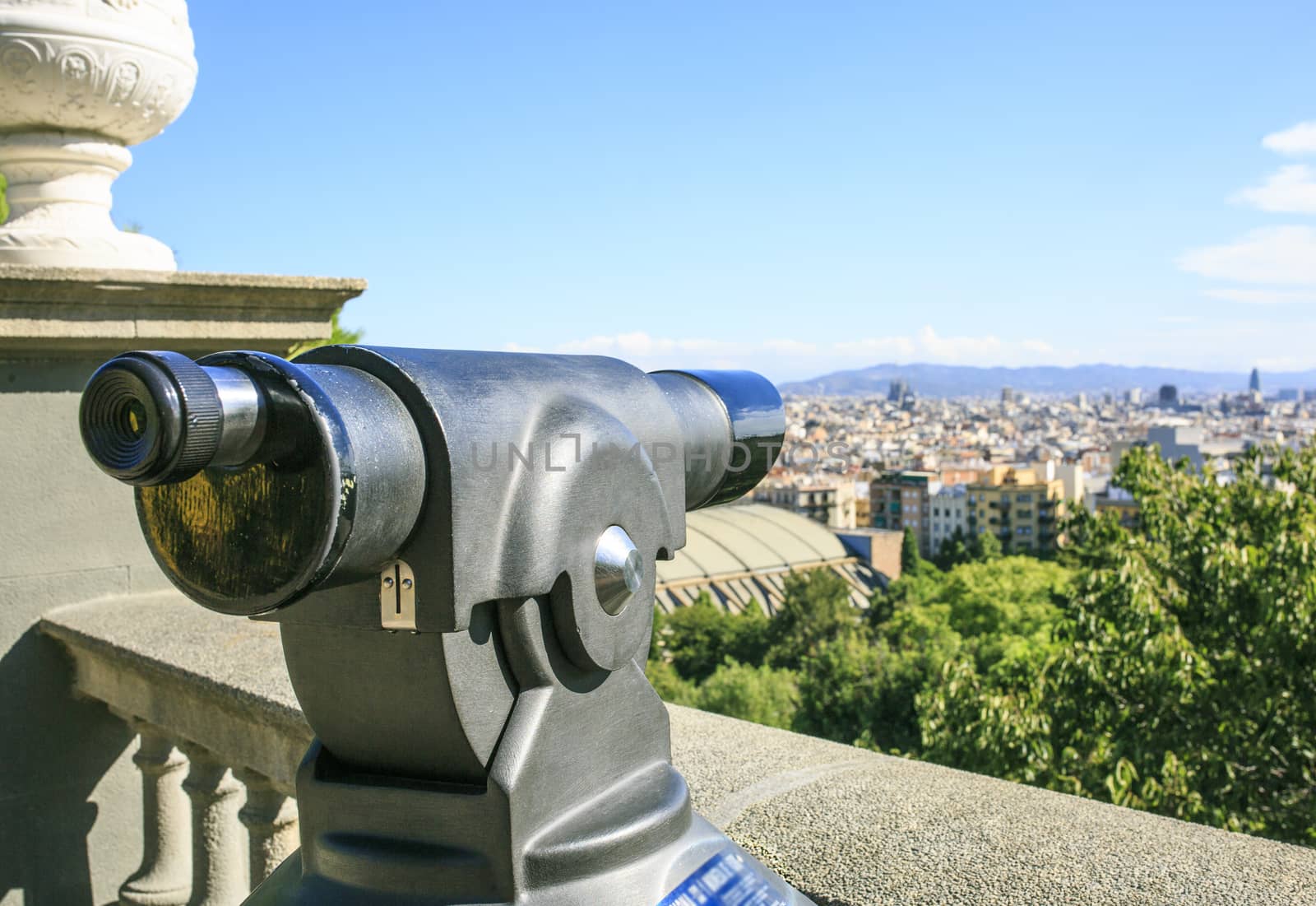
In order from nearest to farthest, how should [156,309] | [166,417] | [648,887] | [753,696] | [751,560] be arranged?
1. [166,417]
2. [648,887]
3. [156,309]
4. [753,696]
5. [751,560]

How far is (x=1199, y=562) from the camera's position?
1140cm

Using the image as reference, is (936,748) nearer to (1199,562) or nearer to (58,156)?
(1199,562)

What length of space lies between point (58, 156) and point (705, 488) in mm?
2263

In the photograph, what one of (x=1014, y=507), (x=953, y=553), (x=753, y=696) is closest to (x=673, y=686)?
(x=753, y=696)

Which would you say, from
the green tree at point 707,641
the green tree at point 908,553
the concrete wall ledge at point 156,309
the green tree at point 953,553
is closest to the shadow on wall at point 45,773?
the concrete wall ledge at point 156,309

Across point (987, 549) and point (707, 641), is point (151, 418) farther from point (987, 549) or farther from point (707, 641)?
point (987, 549)

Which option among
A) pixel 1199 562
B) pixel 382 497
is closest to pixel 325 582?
pixel 382 497

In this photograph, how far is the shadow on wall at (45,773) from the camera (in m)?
2.68

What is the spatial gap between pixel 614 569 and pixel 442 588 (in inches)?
6.0

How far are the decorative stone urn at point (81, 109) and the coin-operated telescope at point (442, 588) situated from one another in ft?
6.80

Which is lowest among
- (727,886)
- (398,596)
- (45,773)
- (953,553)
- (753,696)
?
(953,553)

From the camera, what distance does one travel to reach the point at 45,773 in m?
2.74

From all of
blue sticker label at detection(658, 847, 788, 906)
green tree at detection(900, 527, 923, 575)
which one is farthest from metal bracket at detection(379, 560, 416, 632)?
green tree at detection(900, 527, 923, 575)

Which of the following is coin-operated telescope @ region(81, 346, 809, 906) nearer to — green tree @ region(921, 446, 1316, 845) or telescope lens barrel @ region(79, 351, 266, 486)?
telescope lens barrel @ region(79, 351, 266, 486)
